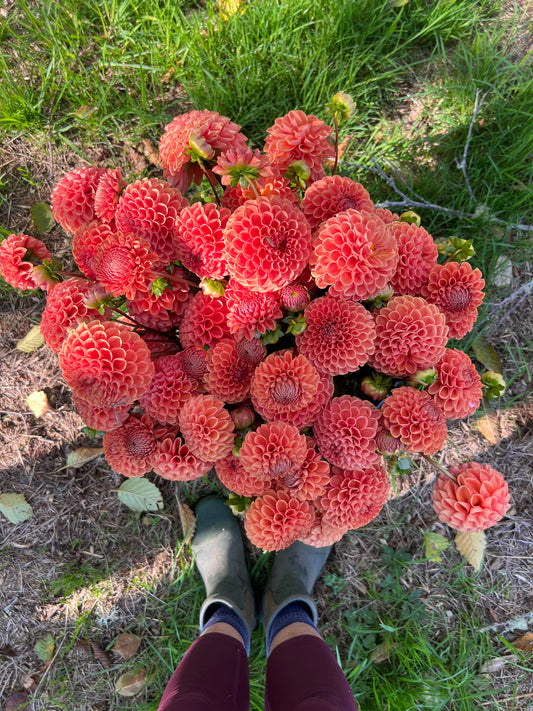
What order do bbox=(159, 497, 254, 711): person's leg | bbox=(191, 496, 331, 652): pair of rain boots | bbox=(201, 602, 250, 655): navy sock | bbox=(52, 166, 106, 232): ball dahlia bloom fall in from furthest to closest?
bbox=(191, 496, 331, 652): pair of rain boots, bbox=(201, 602, 250, 655): navy sock, bbox=(159, 497, 254, 711): person's leg, bbox=(52, 166, 106, 232): ball dahlia bloom

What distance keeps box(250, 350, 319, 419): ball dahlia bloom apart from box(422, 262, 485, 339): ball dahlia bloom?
1.31 ft

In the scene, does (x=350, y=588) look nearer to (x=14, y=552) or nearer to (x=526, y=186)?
(x=14, y=552)

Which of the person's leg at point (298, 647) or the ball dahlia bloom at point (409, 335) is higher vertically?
the ball dahlia bloom at point (409, 335)

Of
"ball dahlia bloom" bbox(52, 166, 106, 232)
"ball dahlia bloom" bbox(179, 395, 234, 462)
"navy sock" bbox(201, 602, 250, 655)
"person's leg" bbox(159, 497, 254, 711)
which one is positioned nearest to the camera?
"ball dahlia bloom" bbox(179, 395, 234, 462)

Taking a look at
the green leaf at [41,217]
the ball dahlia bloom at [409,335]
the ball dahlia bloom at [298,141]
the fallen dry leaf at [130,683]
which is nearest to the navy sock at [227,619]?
the fallen dry leaf at [130,683]

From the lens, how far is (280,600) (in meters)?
1.85

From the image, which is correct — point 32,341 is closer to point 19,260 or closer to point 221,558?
point 19,260

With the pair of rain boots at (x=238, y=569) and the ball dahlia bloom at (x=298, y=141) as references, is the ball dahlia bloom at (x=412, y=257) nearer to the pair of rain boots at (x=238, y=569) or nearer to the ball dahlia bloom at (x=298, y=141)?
the ball dahlia bloom at (x=298, y=141)

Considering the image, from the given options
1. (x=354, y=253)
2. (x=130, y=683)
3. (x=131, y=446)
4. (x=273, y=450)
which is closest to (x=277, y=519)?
(x=273, y=450)

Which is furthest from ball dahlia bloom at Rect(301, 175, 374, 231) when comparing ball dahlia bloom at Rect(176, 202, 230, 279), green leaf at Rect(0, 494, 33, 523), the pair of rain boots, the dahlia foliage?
green leaf at Rect(0, 494, 33, 523)

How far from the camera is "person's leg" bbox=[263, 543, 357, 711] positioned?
1.29 m

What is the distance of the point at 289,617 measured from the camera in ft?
5.78

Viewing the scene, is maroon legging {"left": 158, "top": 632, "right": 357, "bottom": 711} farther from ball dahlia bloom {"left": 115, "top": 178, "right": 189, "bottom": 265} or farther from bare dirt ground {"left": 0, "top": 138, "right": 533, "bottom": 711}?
ball dahlia bloom {"left": 115, "top": 178, "right": 189, "bottom": 265}

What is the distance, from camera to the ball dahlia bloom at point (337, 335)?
1055mm
